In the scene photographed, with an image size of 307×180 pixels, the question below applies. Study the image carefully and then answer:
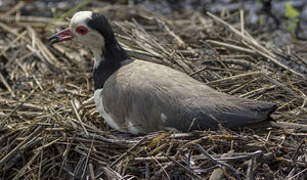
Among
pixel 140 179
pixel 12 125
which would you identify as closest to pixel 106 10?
pixel 12 125

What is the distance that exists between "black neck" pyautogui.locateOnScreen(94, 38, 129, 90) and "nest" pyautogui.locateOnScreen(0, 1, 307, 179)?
290 millimetres

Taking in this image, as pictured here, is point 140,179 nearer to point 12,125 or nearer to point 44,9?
point 12,125

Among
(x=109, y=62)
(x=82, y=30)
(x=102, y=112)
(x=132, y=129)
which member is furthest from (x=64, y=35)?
(x=132, y=129)

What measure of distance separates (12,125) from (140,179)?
58.9 inches

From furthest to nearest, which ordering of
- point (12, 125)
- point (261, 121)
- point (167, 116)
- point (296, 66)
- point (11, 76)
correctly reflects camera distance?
1. point (11, 76)
2. point (296, 66)
3. point (12, 125)
4. point (167, 116)
5. point (261, 121)

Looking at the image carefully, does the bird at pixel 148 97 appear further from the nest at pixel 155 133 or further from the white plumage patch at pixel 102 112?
the nest at pixel 155 133

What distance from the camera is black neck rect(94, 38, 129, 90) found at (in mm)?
4898

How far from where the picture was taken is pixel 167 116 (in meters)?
4.16

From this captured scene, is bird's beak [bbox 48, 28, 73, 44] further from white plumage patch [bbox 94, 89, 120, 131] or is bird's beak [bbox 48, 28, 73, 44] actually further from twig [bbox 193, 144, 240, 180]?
twig [bbox 193, 144, 240, 180]

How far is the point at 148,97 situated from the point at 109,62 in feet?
2.63

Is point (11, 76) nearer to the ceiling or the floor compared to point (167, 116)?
nearer to the floor

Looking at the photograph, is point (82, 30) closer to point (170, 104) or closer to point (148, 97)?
point (148, 97)

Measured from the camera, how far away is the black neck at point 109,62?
16.1 ft

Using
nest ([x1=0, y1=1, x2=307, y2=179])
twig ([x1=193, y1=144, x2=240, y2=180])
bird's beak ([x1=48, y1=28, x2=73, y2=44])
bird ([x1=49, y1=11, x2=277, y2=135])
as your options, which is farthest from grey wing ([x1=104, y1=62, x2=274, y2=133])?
bird's beak ([x1=48, y1=28, x2=73, y2=44])
